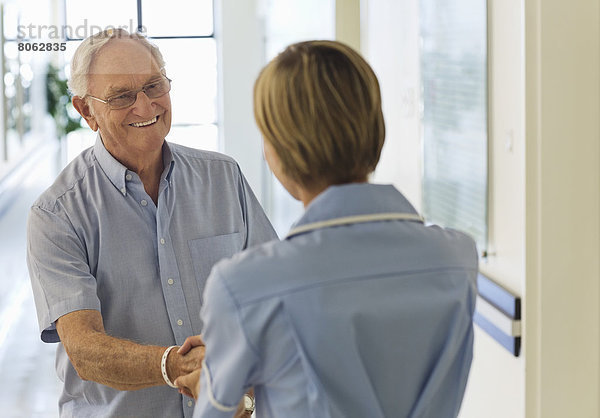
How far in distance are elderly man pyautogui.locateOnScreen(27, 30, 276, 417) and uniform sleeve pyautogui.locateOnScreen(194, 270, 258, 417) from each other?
0.36 m

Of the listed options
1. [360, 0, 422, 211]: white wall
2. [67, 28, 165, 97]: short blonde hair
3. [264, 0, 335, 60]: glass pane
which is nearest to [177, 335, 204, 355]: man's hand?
[67, 28, 165, 97]: short blonde hair

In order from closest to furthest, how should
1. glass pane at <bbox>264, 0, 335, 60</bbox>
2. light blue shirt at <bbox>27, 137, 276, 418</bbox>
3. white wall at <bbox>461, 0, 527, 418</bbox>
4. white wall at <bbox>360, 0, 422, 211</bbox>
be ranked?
light blue shirt at <bbox>27, 137, 276, 418</bbox>
white wall at <bbox>461, 0, 527, 418</bbox>
glass pane at <bbox>264, 0, 335, 60</bbox>
white wall at <bbox>360, 0, 422, 211</bbox>

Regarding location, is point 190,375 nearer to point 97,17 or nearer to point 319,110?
point 319,110

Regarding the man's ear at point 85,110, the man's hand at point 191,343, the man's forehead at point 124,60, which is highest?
the man's forehead at point 124,60

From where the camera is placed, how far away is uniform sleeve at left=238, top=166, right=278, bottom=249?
1.83 m

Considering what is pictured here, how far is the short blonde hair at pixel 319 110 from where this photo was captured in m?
1.15

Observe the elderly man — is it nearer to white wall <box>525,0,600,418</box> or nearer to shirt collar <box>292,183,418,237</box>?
shirt collar <box>292,183,418,237</box>

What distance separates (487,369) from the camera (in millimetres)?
2961

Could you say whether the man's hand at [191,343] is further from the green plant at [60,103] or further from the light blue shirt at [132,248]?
the green plant at [60,103]

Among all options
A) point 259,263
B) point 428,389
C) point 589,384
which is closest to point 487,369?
point 589,384

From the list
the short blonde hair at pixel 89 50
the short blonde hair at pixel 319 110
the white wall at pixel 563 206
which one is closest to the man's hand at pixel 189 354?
the short blonde hair at pixel 319 110

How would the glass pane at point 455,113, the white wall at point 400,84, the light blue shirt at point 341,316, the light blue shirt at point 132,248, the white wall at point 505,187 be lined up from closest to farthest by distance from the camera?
the light blue shirt at point 341,316 < the light blue shirt at point 132,248 < the white wall at point 505,187 < the glass pane at point 455,113 < the white wall at point 400,84

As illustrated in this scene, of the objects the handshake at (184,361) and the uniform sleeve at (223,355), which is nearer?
the uniform sleeve at (223,355)

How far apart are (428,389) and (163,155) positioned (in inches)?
33.8
